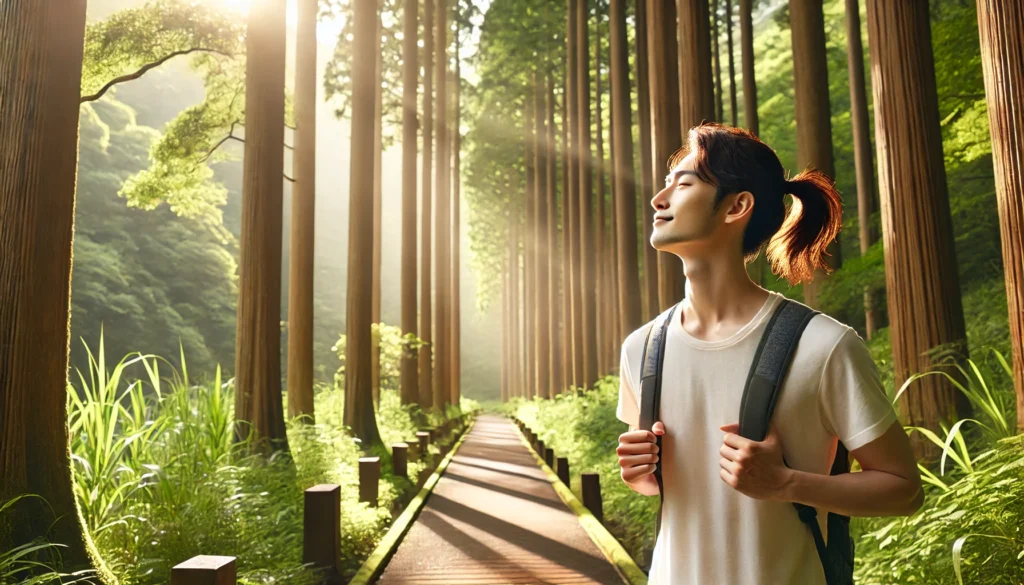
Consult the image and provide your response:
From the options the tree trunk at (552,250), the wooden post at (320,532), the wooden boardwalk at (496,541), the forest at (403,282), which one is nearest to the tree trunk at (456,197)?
the tree trunk at (552,250)

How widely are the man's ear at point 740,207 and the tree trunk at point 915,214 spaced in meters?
4.95

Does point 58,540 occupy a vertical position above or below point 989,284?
below

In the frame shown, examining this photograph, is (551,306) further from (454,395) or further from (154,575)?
(154,575)

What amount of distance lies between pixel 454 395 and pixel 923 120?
36234 millimetres

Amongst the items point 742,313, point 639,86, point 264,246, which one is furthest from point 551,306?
point 742,313

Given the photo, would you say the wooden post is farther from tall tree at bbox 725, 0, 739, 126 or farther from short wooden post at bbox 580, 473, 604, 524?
tall tree at bbox 725, 0, 739, 126

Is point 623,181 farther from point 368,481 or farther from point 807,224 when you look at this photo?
point 807,224

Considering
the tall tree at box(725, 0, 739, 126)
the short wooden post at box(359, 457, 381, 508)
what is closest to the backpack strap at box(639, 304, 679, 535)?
the short wooden post at box(359, 457, 381, 508)

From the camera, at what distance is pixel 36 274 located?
466 centimetres

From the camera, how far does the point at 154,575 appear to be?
508 cm

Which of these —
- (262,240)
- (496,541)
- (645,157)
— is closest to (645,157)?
(645,157)

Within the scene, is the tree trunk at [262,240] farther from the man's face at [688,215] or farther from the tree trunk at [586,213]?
the tree trunk at [586,213]

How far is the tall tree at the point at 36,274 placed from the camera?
178 inches

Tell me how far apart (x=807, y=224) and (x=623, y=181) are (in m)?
19.6
